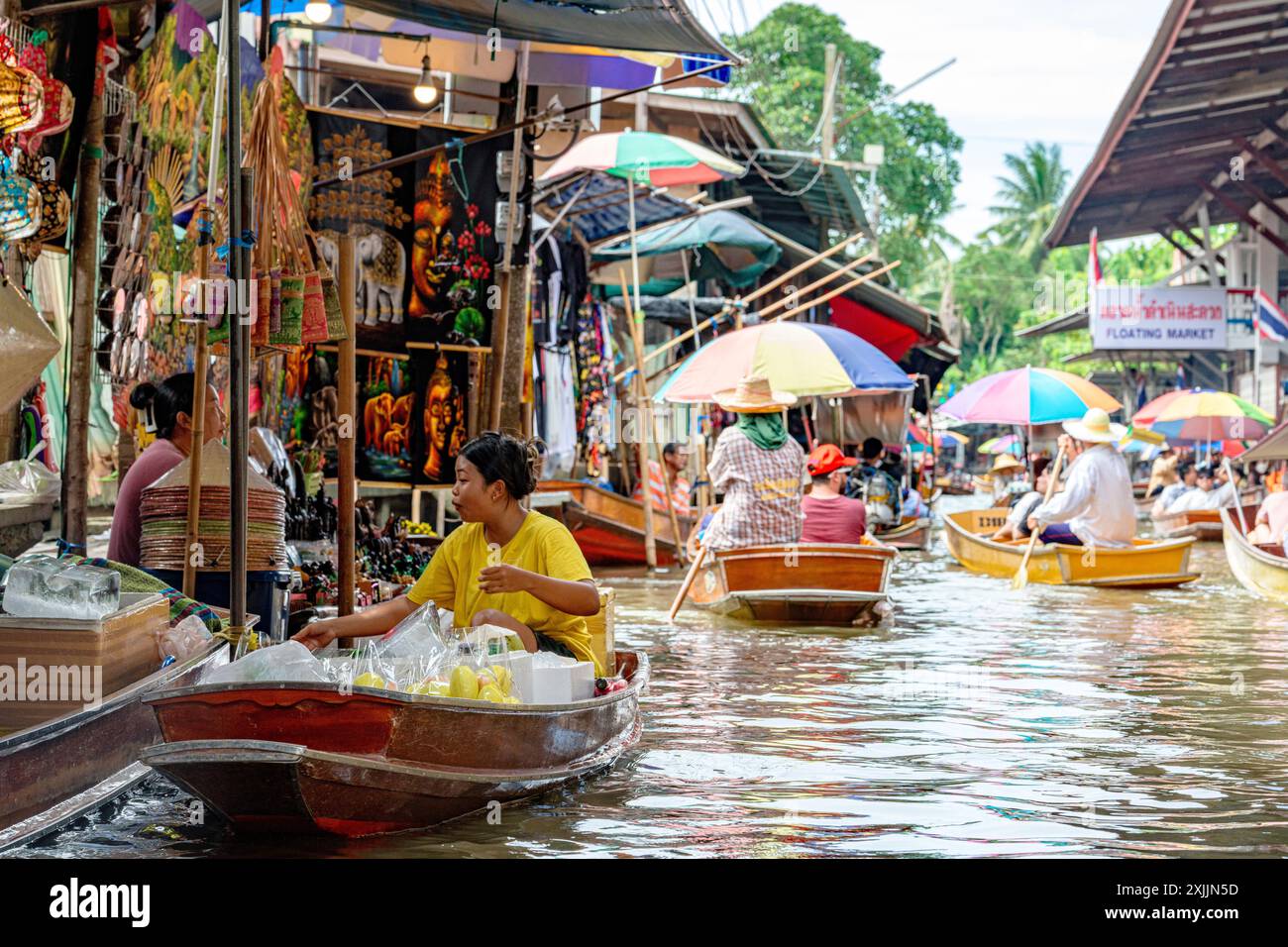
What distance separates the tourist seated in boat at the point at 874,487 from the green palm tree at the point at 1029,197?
42.7 metres

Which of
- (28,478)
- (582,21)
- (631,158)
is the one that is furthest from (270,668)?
(631,158)

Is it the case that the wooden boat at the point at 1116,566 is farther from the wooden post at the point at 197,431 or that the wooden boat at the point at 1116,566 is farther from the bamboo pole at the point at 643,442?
the wooden post at the point at 197,431

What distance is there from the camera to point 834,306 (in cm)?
2430

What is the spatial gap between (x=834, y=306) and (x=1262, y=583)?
34.3 ft

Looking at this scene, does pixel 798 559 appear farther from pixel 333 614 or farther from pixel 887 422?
pixel 887 422

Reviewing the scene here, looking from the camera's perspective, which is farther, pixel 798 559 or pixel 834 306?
pixel 834 306

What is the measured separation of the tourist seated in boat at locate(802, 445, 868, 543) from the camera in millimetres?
12492

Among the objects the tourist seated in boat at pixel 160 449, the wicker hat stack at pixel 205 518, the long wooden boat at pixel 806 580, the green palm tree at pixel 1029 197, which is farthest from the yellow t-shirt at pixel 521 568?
the green palm tree at pixel 1029 197

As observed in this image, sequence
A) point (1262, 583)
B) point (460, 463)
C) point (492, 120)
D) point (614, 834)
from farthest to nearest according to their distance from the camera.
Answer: point (1262, 583) < point (492, 120) < point (460, 463) < point (614, 834)

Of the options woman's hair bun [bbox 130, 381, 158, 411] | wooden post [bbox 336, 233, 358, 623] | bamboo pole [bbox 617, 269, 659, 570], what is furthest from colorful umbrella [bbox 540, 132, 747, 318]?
wooden post [bbox 336, 233, 358, 623]

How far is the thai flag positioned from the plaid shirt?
15.4 meters

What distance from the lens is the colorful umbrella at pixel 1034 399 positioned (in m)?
16.9

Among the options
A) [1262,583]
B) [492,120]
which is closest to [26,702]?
[492,120]

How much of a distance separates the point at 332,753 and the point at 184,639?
1499mm
